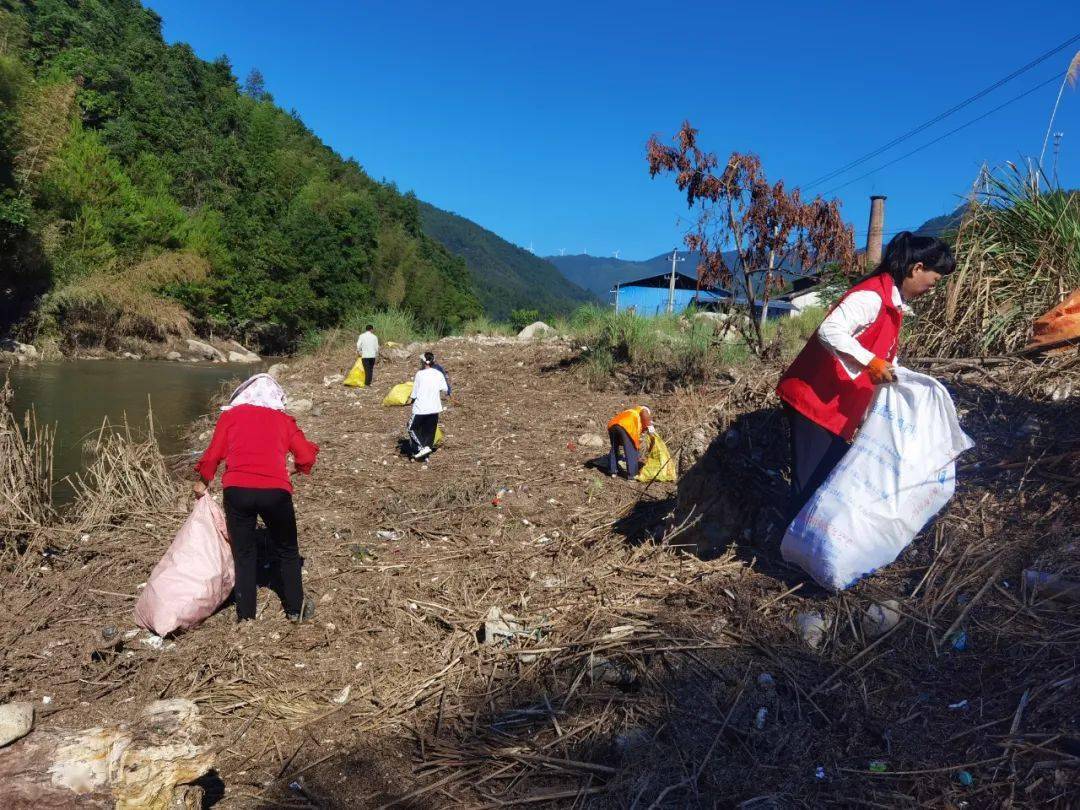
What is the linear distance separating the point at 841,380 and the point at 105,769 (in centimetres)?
302

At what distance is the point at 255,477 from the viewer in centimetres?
366

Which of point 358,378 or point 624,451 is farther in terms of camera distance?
point 358,378

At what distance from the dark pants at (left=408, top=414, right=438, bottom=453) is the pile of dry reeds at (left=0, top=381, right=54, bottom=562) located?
3.30 m

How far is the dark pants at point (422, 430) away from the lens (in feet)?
25.4

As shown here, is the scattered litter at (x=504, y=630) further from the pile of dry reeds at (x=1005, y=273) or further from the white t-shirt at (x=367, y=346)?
the white t-shirt at (x=367, y=346)

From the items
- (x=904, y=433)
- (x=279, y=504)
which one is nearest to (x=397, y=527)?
(x=279, y=504)

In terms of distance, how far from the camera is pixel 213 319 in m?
31.8

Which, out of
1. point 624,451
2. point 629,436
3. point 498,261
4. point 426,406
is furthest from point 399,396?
point 498,261

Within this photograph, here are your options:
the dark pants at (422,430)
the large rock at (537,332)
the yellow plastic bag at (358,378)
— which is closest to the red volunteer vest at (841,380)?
the dark pants at (422,430)

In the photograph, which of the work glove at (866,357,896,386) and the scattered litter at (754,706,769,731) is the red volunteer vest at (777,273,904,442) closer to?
the work glove at (866,357,896,386)

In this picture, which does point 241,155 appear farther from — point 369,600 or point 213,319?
point 369,600

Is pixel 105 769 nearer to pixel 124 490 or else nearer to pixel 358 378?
pixel 124 490

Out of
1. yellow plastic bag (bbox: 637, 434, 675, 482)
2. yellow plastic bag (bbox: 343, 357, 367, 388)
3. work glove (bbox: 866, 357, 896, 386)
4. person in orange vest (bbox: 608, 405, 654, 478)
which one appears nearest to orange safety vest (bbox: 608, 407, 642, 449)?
person in orange vest (bbox: 608, 405, 654, 478)

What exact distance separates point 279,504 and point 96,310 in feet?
83.6
